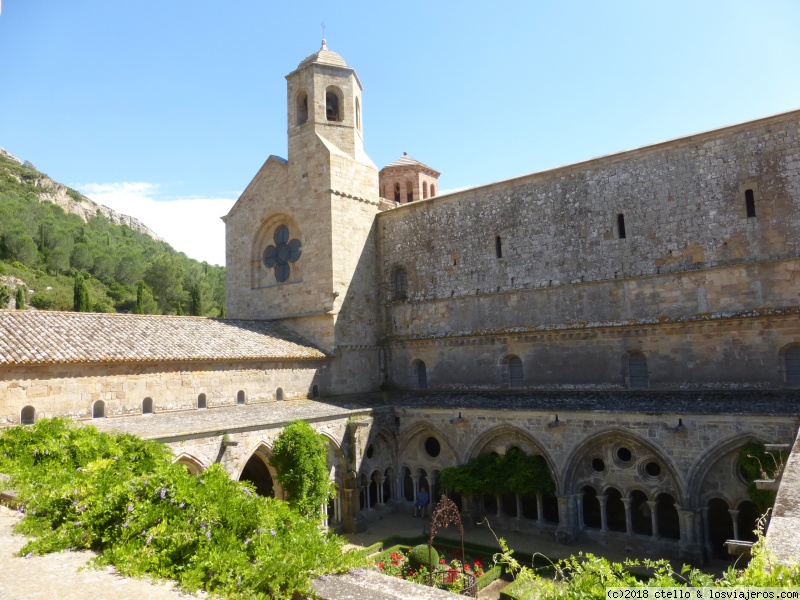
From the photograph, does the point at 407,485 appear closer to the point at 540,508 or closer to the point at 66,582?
the point at 540,508

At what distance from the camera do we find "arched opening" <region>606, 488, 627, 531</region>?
52.5 ft

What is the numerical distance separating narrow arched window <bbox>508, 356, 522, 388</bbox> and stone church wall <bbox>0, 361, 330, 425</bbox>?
683cm

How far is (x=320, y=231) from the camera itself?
21266mm

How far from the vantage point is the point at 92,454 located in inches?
336

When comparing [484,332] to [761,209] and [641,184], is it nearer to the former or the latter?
[641,184]

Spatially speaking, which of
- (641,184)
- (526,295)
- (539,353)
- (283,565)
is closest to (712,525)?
(539,353)

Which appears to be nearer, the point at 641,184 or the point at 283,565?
the point at 283,565

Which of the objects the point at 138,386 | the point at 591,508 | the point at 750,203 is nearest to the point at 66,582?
the point at 138,386

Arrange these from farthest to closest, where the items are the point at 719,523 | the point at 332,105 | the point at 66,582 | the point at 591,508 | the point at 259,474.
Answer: the point at 332,105 < the point at 259,474 < the point at 591,508 < the point at 719,523 < the point at 66,582

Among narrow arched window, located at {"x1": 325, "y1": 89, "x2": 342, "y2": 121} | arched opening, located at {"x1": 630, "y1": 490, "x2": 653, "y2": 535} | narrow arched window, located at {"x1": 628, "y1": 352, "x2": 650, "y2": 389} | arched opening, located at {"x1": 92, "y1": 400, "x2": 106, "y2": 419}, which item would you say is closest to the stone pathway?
arched opening, located at {"x1": 92, "y1": 400, "x2": 106, "y2": 419}

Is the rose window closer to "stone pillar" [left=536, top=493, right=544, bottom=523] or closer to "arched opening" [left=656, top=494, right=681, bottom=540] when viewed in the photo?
"stone pillar" [left=536, top=493, right=544, bottom=523]

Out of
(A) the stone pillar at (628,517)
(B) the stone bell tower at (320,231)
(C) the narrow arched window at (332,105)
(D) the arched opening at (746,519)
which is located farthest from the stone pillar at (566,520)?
(C) the narrow arched window at (332,105)

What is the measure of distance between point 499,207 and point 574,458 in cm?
867

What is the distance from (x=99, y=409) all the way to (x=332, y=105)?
47.7ft
